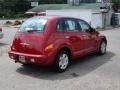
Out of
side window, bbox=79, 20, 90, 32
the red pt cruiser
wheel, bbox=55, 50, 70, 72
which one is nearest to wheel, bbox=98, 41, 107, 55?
side window, bbox=79, 20, 90, 32

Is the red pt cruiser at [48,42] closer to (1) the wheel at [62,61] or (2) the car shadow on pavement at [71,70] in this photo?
(1) the wheel at [62,61]

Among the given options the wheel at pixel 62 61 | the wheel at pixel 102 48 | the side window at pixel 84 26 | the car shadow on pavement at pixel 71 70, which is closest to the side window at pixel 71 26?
the side window at pixel 84 26

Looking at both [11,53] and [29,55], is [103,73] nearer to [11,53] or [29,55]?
[29,55]

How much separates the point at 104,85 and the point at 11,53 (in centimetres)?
314

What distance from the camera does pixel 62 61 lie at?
9273 mm

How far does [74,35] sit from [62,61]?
1.08 meters

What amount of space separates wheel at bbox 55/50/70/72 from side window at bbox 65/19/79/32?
0.80m

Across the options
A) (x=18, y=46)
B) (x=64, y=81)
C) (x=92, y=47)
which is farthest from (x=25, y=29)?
(x=92, y=47)

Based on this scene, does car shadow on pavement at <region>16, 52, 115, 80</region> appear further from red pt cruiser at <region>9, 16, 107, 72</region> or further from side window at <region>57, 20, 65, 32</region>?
side window at <region>57, 20, 65, 32</region>

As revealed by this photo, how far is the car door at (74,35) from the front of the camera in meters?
9.66

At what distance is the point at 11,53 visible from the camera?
9.38 meters

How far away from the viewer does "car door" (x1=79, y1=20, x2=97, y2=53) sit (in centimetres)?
1062

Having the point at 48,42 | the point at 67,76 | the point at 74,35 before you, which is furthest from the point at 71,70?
the point at 48,42

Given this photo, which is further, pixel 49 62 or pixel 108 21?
pixel 108 21
